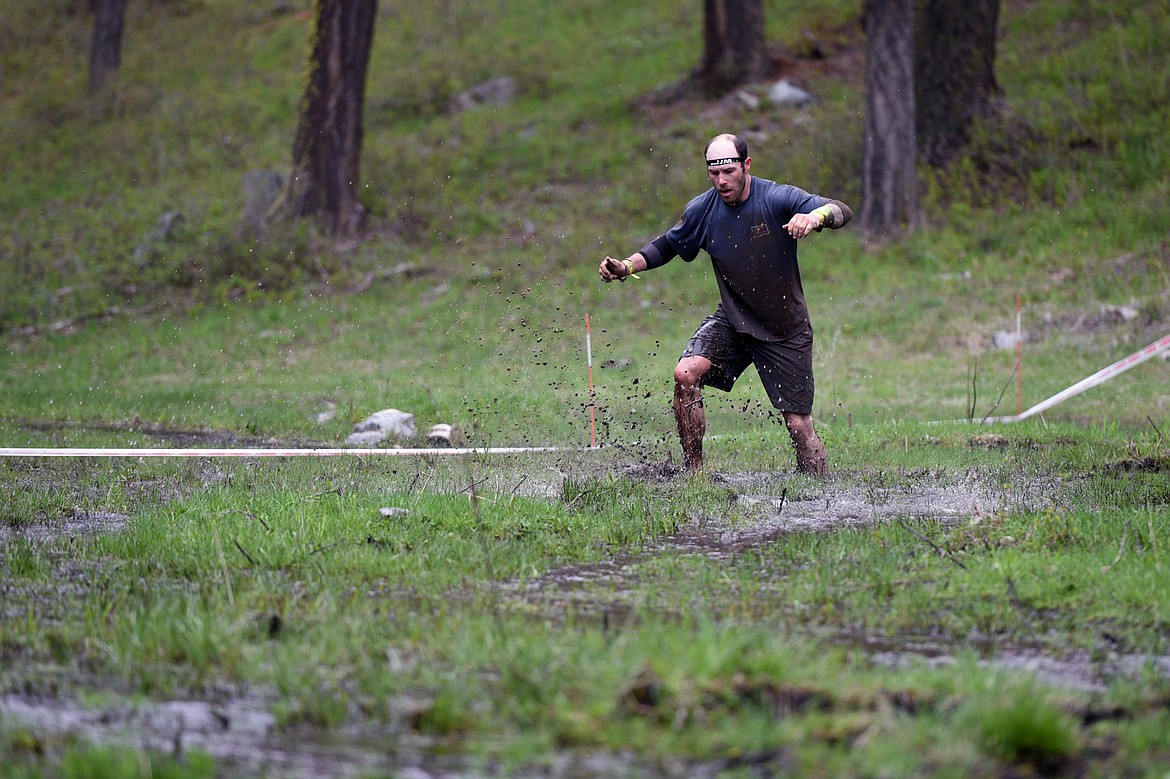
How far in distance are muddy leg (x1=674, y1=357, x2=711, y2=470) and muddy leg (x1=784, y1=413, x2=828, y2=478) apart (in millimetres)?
565

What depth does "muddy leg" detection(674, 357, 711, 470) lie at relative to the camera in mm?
7680

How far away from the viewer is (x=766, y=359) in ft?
25.2

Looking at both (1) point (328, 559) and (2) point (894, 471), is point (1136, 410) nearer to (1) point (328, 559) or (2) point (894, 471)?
(2) point (894, 471)

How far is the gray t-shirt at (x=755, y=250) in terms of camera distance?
288 inches

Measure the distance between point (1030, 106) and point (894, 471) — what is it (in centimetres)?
1326

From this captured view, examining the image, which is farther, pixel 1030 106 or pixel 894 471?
pixel 1030 106

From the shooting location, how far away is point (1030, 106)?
19188 millimetres

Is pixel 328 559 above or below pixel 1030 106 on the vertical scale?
below

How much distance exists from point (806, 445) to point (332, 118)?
41.9 feet

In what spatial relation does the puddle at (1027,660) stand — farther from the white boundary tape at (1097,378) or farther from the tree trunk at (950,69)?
the tree trunk at (950,69)

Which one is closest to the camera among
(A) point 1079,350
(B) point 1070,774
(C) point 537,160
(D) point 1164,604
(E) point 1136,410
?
(B) point 1070,774

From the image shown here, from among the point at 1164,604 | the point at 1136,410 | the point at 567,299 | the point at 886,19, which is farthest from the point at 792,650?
the point at 886,19

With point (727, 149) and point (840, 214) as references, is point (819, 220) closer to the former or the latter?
point (840, 214)

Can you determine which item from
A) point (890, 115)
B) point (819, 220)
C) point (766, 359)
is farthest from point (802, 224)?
point (890, 115)
